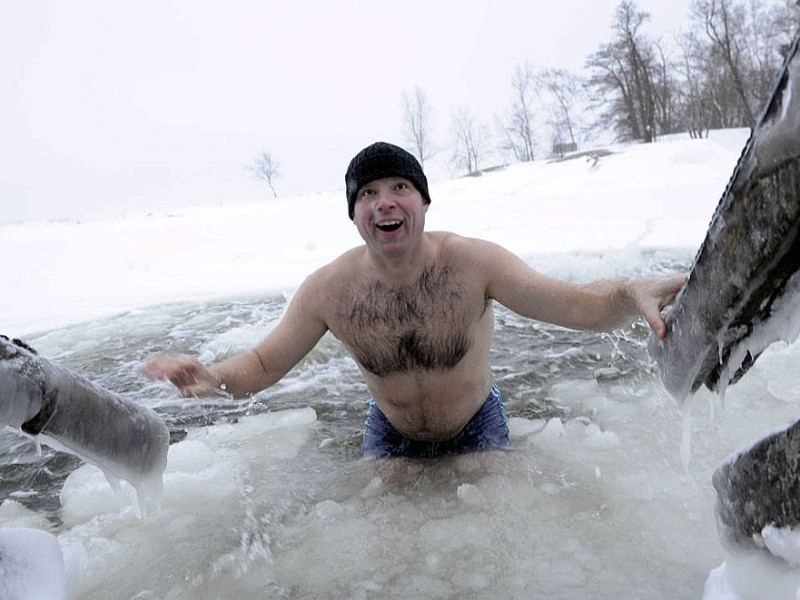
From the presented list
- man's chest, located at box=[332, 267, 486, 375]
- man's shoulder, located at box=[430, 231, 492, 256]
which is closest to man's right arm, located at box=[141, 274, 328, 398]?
man's chest, located at box=[332, 267, 486, 375]

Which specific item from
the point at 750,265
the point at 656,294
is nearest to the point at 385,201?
the point at 656,294

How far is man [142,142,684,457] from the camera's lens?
2182mm

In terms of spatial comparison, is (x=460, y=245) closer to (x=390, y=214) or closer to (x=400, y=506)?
(x=390, y=214)

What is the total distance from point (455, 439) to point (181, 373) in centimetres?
129

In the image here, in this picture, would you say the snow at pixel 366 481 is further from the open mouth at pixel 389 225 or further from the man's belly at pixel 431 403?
the open mouth at pixel 389 225

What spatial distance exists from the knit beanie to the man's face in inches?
0.9

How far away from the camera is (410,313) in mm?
2291

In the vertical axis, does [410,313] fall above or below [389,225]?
below

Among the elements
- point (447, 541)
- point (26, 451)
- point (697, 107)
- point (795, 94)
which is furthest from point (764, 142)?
point (697, 107)

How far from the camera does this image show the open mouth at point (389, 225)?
2.18 meters

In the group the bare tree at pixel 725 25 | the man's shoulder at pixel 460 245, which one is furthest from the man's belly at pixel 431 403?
the bare tree at pixel 725 25

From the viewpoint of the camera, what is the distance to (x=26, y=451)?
10.3 feet

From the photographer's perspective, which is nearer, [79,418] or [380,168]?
[79,418]

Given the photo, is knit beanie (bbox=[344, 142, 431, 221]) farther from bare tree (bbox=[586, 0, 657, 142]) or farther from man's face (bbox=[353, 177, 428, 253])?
bare tree (bbox=[586, 0, 657, 142])
